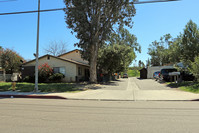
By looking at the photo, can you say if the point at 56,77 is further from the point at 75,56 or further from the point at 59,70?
the point at 75,56

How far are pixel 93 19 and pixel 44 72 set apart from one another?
1064cm

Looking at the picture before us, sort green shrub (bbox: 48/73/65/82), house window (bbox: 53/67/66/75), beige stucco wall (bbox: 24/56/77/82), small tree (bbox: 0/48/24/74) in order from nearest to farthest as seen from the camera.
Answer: green shrub (bbox: 48/73/65/82), beige stucco wall (bbox: 24/56/77/82), house window (bbox: 53/67/66/75), small tree (bbox: 0/48/24/74)

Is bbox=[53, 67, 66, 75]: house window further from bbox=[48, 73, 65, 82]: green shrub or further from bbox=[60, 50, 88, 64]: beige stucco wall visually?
bbox=[60, 50, 88, 64]: beige stucco wall

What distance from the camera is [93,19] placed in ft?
60.7

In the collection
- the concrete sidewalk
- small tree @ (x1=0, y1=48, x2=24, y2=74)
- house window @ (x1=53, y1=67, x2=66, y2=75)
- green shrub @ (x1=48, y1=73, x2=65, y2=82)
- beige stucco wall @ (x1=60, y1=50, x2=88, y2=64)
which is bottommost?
the concrete sidewalk

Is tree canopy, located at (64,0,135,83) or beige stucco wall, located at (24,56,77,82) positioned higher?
tree canopy, located at (64,0,135,83)

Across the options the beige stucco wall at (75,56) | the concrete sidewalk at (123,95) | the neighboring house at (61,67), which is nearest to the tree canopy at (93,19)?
the neighboring house at (61,67)

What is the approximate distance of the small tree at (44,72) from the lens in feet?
76.3

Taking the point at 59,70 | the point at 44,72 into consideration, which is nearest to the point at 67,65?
the point at 59,70

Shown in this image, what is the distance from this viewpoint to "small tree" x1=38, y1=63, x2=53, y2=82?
2327 centimetres

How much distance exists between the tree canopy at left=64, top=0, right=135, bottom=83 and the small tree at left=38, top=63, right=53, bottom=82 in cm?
663

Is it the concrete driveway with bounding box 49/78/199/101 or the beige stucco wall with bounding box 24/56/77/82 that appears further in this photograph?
the beige stucco wall with bounding box 24/56/77/82

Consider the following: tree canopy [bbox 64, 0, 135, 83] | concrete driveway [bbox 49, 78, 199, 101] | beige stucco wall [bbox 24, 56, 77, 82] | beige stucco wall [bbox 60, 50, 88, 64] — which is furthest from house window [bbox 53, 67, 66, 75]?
concrete driveway [bbox 49, 78, 199, 101]

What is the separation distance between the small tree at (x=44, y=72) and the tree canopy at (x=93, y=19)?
21.7ft
